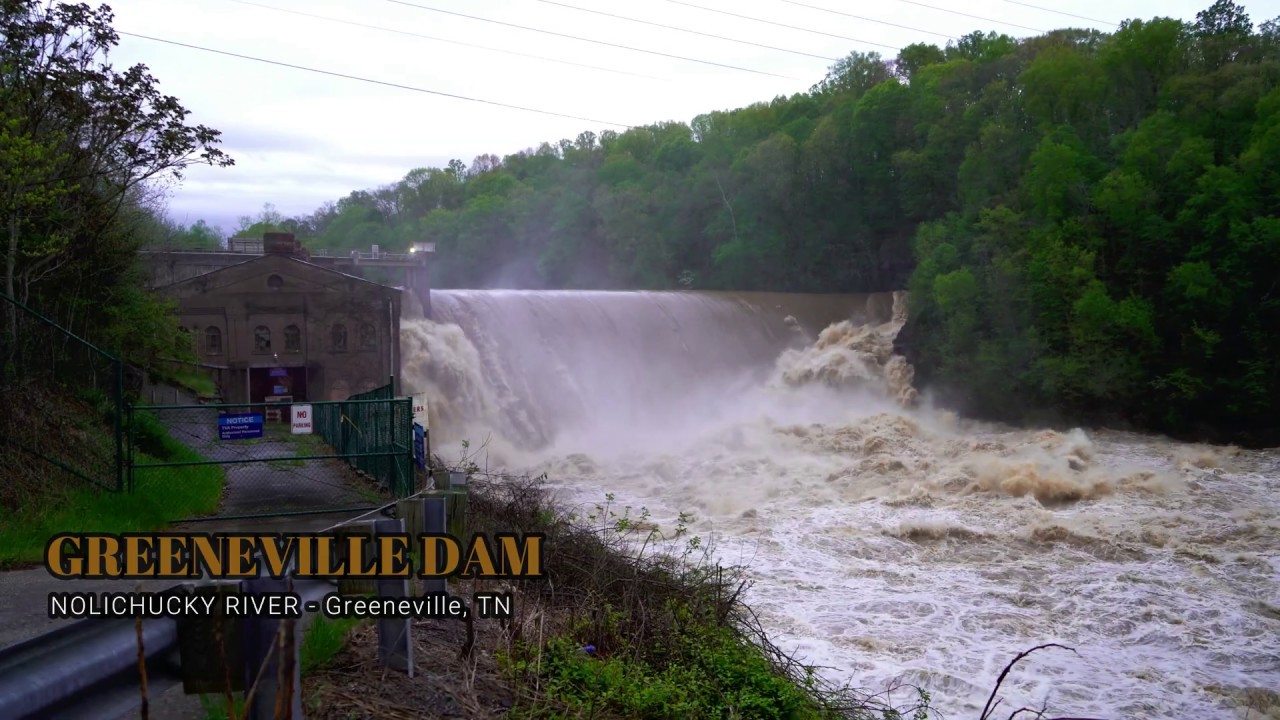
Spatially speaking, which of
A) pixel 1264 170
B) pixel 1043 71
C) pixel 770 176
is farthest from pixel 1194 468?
pixel 770 176

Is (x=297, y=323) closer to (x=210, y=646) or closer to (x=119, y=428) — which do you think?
(x=119, y=428)

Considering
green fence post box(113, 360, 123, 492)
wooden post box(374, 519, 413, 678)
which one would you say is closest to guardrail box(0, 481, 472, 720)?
wooden post box(374, 519, 413, 678)

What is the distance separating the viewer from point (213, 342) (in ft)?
86.2

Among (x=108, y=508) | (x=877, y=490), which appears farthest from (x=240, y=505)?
(x=877, y=490)

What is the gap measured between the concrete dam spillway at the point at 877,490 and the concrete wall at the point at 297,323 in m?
1.13

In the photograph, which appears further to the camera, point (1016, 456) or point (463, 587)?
point (1016, 456)

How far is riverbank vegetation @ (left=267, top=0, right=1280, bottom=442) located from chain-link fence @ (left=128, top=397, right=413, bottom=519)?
23082mm

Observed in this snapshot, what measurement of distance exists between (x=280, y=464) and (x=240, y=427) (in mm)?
4062

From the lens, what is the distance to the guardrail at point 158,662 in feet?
6.44

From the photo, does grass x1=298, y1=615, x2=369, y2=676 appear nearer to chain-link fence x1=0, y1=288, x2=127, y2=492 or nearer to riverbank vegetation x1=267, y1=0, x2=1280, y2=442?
chain-link fence x1=0, y1=288, x2=127, y2=492

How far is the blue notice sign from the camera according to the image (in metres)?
10.1

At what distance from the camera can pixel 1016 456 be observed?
76.7ft

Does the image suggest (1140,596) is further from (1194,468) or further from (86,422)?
(86,422)

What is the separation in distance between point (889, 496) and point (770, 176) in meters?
35.6
